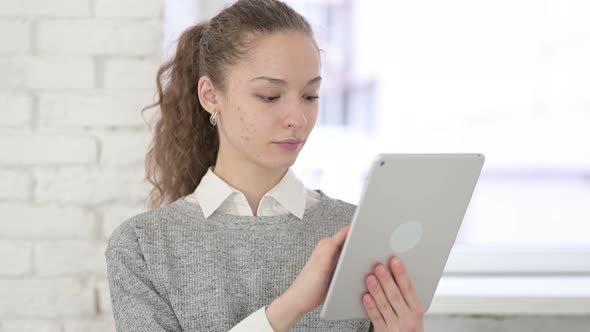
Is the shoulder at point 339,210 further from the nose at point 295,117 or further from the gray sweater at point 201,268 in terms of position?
the nose at point 295,117

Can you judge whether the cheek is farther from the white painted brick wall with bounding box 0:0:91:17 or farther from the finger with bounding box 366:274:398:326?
the white painted brick wall with bounding box 0:0:91:17

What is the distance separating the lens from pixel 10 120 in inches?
72.3

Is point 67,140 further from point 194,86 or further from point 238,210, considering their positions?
point 238,210

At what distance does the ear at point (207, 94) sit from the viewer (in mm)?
1534

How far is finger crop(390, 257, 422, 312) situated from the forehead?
1.33ft

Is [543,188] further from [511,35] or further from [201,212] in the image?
[201,212]

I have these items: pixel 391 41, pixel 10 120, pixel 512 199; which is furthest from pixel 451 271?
pixel 10 120

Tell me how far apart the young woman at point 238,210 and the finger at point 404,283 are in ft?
0.72

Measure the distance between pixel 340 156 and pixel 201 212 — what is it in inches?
31.5

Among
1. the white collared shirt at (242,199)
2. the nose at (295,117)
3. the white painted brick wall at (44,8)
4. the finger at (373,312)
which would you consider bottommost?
the finger at (373,312)

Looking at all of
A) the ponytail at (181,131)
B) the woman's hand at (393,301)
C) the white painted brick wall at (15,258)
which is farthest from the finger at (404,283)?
the white painted brick wall at (15,258)

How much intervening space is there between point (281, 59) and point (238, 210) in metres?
0.32

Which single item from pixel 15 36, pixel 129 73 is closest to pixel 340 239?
pixel 129 73

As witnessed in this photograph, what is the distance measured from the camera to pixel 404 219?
1.19 m
